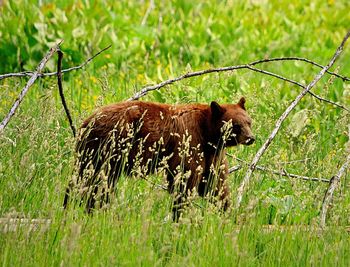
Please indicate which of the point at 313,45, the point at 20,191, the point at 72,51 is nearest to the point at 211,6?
Result: the point at 313,45

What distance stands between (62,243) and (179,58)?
6354mm

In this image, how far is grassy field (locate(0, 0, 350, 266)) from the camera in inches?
175

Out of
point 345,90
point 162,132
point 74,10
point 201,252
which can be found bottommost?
point 201,252

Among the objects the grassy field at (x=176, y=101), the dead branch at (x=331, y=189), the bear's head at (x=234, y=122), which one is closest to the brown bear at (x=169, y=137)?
the bear's head at (x=234, y=122)

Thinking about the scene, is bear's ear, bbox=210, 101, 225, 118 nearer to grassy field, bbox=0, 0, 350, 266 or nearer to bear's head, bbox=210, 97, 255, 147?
bear's head, bbox=210, 97, 255, 147

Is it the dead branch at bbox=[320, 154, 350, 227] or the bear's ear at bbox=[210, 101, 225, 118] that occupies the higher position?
the bear's ear at bbox=[210, 101, 225, 118]

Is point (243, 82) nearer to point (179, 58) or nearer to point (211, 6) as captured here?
point (179, 58)

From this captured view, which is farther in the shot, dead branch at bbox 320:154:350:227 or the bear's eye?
the bear's eye

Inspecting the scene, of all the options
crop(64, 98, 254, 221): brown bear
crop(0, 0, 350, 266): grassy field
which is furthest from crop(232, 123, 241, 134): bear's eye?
crop(0, 0, 350, 266): grassy field

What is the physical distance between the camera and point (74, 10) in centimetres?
1080

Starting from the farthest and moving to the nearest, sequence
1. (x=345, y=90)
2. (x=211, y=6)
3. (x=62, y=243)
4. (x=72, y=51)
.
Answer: (x=211, y=6), (x=72, y=51), (x=345, y=90), (x=62, y=243)

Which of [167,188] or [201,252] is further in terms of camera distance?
[167,188]

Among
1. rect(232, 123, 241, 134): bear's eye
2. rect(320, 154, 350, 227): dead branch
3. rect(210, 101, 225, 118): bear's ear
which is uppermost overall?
rect(210, 101, 225, 118): bear's ear

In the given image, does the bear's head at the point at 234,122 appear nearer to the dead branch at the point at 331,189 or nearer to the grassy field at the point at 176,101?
the grassy field at the point at 176,101
